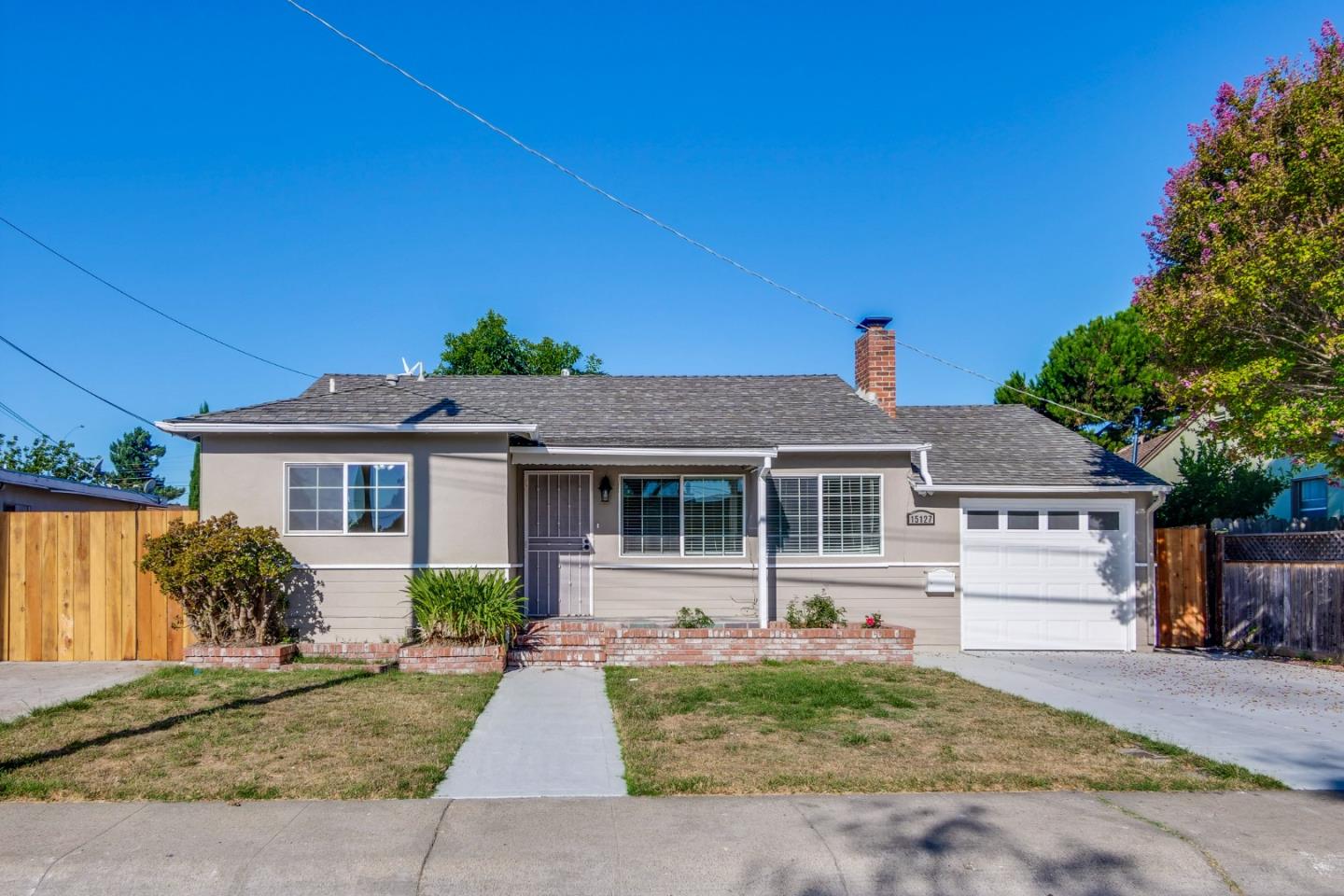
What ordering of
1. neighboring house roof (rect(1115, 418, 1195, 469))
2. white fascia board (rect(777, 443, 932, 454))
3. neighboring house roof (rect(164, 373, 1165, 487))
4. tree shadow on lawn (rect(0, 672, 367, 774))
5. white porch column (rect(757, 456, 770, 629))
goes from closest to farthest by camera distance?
tree shadow on lawn (rect(0, 672, 367, 774)) → neighboring house roof (rect(164, 373, 1165, 487)) → white porch column (rect(757, 456, 770, 629)) → white fascia board (rect(777, 443, 932, 454)) → neighboring house roof (rect(1115, 418, 1195, 469))

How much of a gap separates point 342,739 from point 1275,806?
666cm

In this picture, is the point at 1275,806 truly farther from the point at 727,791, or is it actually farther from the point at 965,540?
the point at 965,540

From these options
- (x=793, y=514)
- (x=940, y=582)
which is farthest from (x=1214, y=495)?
(x=793, y=514)

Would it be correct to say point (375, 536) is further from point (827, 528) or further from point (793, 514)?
point (827, 528)

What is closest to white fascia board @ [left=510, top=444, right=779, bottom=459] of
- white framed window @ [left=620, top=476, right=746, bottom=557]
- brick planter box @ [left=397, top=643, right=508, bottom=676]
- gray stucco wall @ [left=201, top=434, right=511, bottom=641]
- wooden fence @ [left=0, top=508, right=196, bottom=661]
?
gray stucco wall @ [left=201, top=434, right=511, bottom=641]

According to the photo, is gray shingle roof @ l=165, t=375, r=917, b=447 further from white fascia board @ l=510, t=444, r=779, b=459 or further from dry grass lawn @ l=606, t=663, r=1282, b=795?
dry grass lawn @ l=606, t=663, r=1282, b=795

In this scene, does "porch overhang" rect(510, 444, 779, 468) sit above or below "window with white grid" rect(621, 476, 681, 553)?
above

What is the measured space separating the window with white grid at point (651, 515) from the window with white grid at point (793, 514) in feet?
4.55

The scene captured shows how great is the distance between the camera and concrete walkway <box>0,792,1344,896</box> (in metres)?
5.23

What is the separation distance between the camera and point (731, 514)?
591 inches

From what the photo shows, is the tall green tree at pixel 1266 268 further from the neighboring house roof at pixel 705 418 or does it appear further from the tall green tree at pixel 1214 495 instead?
the tall green tree at pixel 1214 495

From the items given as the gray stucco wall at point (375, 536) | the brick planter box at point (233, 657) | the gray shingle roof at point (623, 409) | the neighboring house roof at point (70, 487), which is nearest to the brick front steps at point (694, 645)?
the gray stucco wall at point (375, 536)

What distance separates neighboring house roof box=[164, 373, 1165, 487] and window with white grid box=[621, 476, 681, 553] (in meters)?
0.86

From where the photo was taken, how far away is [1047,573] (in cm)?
1488
